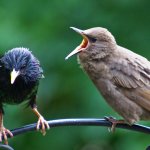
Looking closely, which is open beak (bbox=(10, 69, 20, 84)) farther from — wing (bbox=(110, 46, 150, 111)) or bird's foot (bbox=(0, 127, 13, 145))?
wing (bbox=(110, 46, 150, 111))

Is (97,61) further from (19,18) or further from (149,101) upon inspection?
(19,18)

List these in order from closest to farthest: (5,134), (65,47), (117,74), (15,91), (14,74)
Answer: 1. (5,134)
2. (14,74)
3. (15,91)
4. (117,74)
5. (65,47)

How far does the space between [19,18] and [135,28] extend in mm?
1155

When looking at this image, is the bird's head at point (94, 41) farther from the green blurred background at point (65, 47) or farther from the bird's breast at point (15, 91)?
the green blurred background at point (65, 47)

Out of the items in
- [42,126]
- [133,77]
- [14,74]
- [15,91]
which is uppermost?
[14,74]

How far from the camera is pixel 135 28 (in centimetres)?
772

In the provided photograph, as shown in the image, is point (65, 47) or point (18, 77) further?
point (65, 47)

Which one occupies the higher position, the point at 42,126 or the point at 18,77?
the point at 18,77

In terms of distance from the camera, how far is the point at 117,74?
6.12 m

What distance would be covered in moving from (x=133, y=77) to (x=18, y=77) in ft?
3.13

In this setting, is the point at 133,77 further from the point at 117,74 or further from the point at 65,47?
the point at 65,47

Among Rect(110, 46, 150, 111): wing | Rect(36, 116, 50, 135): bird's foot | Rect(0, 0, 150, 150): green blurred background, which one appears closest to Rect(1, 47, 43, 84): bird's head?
Rect(36, 116, 50, 135): bird's foot

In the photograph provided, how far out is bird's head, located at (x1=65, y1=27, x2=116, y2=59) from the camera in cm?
607

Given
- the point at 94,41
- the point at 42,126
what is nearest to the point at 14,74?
the point at 42,126
